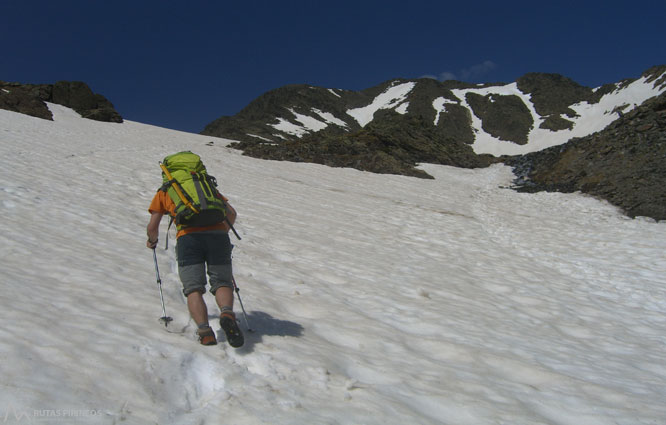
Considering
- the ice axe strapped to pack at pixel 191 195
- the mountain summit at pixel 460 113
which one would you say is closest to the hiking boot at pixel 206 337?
the ice axe strapped to pack at pixel 191 195

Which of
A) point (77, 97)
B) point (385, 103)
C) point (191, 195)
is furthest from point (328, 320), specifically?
point (385, 103)

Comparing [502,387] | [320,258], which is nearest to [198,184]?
[502,387]

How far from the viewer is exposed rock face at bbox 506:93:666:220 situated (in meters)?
15.8

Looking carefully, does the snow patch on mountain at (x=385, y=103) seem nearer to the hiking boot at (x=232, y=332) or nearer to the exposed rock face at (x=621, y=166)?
the exposed rock face at (x=621, y=166)

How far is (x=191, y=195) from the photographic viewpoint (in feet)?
12.1

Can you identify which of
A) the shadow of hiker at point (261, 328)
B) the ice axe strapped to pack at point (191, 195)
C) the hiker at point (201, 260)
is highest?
the ice axe strapped to pack at point (191, 195)

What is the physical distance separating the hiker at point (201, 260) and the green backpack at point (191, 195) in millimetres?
32

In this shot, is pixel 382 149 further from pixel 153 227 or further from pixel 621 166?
pixel 153 227

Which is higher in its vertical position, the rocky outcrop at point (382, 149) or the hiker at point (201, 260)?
the rocky outcrop at point (382, 149)

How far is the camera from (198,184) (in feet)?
12.4

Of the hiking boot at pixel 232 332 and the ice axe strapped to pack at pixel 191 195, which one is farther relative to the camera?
the ice axe strapped to pack at pixel 191 195

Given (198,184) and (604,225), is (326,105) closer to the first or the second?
(604,225)

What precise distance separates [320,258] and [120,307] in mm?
4362

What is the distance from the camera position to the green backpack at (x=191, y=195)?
366cm
